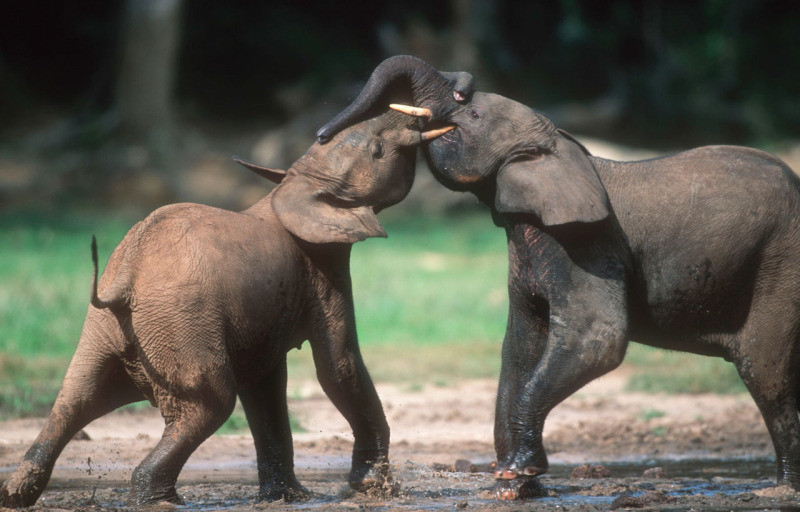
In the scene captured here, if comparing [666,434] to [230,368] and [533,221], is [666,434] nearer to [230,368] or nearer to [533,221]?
[533,221]

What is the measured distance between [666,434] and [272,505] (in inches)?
140

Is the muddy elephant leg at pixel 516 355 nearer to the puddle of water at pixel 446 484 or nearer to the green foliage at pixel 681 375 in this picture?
the puddle of water at pixel 446 484

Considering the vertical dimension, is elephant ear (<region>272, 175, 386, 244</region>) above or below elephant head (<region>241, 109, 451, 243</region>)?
below

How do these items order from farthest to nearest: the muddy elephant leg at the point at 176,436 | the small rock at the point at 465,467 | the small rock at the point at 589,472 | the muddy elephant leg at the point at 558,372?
the small rock at the point at 465,467
the small rock at the point at 589,472
the muddy elephant leg at the point at 558,372
the muddy elephant leg at the point at 176,436

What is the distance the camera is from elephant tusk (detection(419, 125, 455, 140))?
625 cm

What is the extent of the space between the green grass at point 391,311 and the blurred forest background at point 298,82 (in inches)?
17.1

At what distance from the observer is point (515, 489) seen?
5.89m

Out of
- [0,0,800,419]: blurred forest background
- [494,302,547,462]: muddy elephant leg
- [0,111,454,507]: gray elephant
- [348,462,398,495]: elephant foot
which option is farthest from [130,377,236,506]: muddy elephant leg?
[0,0,800,419]: blurred forest background

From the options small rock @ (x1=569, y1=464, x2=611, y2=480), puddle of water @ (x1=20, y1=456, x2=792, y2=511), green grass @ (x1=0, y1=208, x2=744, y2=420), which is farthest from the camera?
green grass @ (x1=0, y1=208, x2=744, y2=420)

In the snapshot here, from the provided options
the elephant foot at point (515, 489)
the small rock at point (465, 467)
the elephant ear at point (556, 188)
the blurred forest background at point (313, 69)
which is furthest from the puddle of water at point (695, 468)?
the blurred forest background at point (313, 69)

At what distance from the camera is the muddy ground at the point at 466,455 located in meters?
6.07

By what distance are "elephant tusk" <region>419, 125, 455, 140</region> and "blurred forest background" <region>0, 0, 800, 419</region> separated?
1143cm

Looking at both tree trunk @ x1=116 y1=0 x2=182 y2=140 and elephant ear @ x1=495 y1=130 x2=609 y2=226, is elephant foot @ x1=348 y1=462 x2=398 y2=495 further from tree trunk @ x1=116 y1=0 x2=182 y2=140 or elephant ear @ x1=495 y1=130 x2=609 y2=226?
tree trunk @ x1=116 y1=0 x2=182 y2=140

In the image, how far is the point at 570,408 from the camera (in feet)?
30.7
